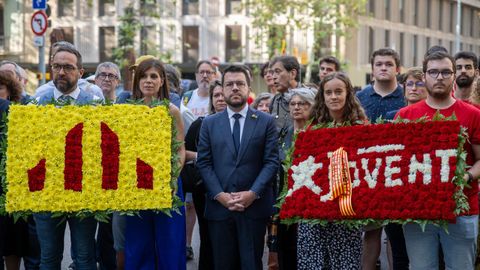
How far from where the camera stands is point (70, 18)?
47938 mm

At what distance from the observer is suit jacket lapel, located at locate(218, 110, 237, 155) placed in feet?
24.0

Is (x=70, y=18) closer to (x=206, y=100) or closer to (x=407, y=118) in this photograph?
(x=206, y=100)

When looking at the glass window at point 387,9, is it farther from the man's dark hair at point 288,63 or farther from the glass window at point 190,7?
the man's dark hair at point 288,63

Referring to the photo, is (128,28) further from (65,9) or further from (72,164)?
(72,164)

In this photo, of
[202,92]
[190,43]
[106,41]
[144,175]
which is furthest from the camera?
[106,41]

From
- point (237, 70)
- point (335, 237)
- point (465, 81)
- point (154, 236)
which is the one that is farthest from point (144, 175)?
point (465, 81)

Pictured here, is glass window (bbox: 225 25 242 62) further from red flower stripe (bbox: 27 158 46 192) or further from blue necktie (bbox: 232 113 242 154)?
red flower stripe (bbox: 27 158 46 192)

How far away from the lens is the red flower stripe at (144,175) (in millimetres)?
6988

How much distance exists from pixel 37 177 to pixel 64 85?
1109 mm

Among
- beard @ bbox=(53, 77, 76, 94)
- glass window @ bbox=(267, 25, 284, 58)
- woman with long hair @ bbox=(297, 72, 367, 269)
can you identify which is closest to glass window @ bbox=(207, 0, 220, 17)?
glass window @ bbox=(267, 25, 284, 58)

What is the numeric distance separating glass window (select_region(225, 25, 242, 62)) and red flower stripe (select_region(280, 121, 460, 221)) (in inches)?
1545

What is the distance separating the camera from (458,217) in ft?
20.4

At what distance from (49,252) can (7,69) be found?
7.23 feet

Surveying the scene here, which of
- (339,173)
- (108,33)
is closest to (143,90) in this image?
(339,173)
